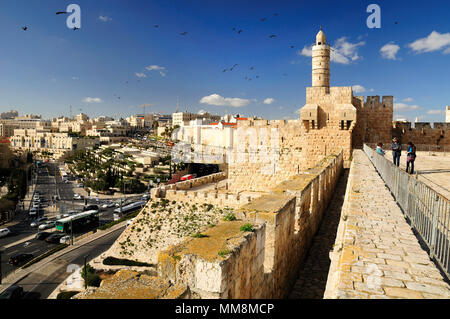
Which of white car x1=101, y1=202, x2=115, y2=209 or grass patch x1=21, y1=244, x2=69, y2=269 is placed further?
white car x1=101, y1=202, x2=115, y2=209

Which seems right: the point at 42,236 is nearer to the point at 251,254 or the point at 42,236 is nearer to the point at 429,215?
the point at 251,254

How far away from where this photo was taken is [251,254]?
2754mm

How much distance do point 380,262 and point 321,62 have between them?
1599 cm

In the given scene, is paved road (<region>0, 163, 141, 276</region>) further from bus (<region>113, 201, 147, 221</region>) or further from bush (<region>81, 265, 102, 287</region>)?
bush (<region>81, 265, 102, 287</region>)

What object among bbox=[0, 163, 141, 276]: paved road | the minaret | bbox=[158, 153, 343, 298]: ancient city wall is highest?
the minaret

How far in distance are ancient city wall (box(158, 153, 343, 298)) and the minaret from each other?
42.2 ft

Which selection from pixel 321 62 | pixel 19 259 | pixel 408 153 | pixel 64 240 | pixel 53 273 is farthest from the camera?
pixel 64 240

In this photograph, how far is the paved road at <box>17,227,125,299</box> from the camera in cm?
1628

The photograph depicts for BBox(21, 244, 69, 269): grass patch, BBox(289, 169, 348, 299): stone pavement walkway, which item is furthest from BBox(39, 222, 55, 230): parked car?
BBox(289, 169, 348, 299): stone pavement walkway

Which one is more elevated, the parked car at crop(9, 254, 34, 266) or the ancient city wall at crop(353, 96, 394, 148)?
the ancient city wall at crop(353, 96, 394, 148)

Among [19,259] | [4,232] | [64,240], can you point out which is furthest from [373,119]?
[4,232]
